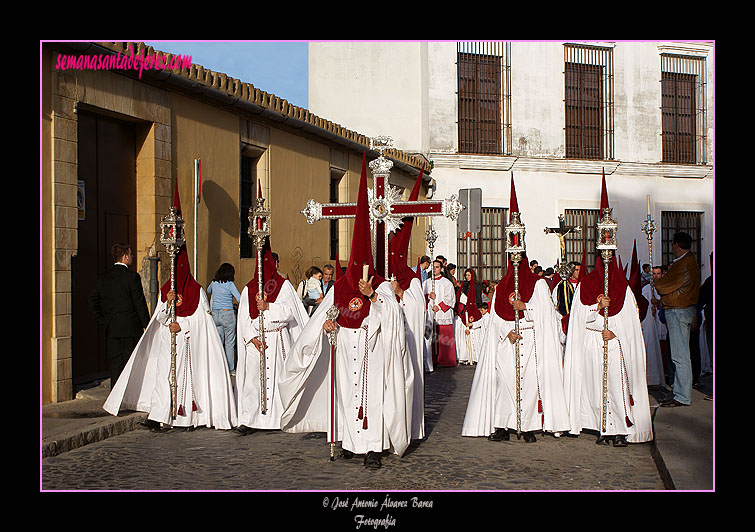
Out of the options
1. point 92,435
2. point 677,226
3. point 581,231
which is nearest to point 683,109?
point 677,226

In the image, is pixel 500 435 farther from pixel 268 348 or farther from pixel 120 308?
pixel 120 308

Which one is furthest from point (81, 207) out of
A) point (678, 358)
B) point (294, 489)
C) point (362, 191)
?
point (678, 358)

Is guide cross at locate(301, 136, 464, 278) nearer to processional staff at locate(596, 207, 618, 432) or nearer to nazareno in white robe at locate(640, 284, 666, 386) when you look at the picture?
processional staff at locate(596, 207, 618, 432)

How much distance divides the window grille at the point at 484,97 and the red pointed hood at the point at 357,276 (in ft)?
Answer: 52.9

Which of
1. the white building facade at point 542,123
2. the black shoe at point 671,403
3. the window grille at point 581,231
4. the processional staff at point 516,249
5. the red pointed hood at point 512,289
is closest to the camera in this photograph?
the processional staff at point 516,249

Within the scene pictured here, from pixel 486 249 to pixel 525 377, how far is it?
15.0 metres

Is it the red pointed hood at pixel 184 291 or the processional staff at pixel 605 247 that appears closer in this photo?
the processional staff at pixel 605 247

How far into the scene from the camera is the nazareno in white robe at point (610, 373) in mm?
7801

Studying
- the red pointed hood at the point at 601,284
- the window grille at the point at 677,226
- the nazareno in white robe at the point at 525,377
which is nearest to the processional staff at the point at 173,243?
the nazareno in white robe at the point at 525,377

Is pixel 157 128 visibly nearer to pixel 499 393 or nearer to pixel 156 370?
pixel 156 370

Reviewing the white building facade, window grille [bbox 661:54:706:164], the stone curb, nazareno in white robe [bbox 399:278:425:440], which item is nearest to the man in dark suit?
the stone curb

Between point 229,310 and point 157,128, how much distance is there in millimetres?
2706

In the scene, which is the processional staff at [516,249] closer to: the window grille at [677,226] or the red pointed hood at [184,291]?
the red pointed hood at [184,291]

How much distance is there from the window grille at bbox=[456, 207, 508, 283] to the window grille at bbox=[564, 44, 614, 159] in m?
3.10
